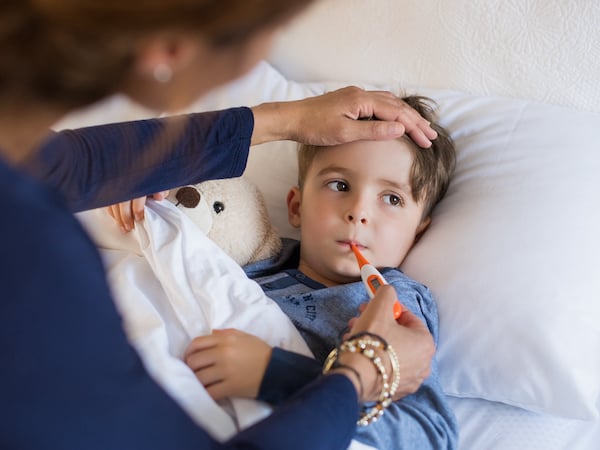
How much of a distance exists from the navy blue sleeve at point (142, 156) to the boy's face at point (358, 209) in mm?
172

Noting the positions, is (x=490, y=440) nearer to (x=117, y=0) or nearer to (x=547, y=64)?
(x=547, y=64)

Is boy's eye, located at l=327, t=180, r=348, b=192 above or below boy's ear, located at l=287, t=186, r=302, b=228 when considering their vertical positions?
above

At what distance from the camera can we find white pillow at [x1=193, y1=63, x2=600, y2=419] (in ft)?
3.76

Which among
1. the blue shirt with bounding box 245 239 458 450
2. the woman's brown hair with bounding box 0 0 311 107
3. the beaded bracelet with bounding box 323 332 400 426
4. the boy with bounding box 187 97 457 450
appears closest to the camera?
the woman's brown hair with bounding box 0 0 311 107

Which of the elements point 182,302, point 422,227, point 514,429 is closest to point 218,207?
point 182,302

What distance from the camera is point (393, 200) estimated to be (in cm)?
130

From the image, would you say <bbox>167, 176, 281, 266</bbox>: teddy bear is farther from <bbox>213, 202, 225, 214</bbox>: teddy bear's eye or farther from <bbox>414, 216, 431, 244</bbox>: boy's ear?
<bbox>414, 216, 431, 244</bbox>: boy's ear

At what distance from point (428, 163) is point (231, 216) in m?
0.39

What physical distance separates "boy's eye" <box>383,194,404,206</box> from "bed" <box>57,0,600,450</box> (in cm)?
10

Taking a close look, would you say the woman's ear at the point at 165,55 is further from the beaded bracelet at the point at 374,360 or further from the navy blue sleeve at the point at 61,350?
the beaded bracelet at the point at 374,360

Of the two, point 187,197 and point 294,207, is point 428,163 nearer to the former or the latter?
point 294,207

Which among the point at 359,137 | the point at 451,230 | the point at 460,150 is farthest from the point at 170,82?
the point at 460,150

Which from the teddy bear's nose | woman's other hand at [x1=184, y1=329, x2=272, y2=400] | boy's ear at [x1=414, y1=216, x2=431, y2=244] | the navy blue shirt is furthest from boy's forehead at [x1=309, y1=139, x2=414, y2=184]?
the navy blue shirt

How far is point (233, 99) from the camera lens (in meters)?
1.67
